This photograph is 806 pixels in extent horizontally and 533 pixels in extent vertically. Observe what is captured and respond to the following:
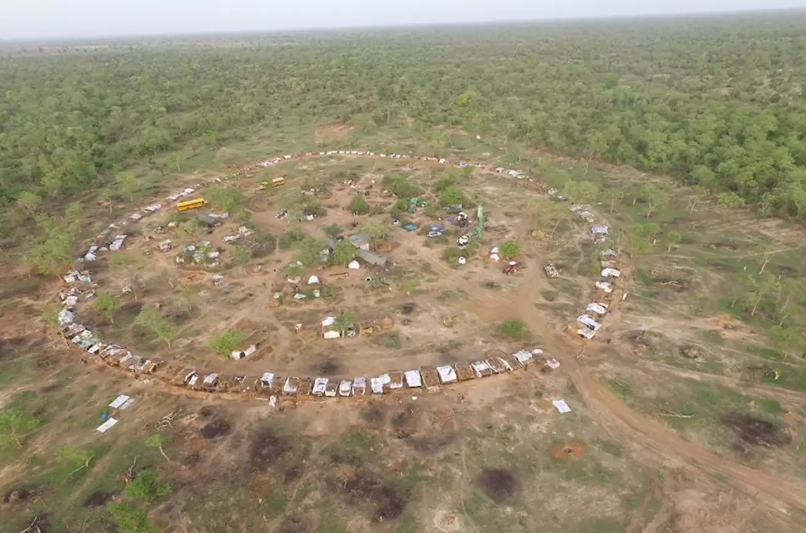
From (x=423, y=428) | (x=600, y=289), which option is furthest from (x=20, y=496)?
(x=600, y=289)

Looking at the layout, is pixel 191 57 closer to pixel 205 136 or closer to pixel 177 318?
pixel 205 136

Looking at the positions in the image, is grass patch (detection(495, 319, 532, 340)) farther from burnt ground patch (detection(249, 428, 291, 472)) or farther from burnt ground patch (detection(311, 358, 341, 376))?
burnt ground patch (detection(249, 428, 291, 472))

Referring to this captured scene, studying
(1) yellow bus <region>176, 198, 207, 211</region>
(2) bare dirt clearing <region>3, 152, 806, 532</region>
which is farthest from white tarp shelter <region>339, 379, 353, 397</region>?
(1) yellow bus <region>176, 198, 207, 211</region>

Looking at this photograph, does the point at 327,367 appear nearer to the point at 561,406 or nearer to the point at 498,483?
the point at 498,483

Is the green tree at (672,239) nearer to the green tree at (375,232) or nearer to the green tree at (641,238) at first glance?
the green tree at (641,238)

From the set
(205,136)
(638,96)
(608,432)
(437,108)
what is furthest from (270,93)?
(608,432)

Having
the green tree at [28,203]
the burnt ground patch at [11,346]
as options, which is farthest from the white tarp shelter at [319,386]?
the green tree at [28,203]
